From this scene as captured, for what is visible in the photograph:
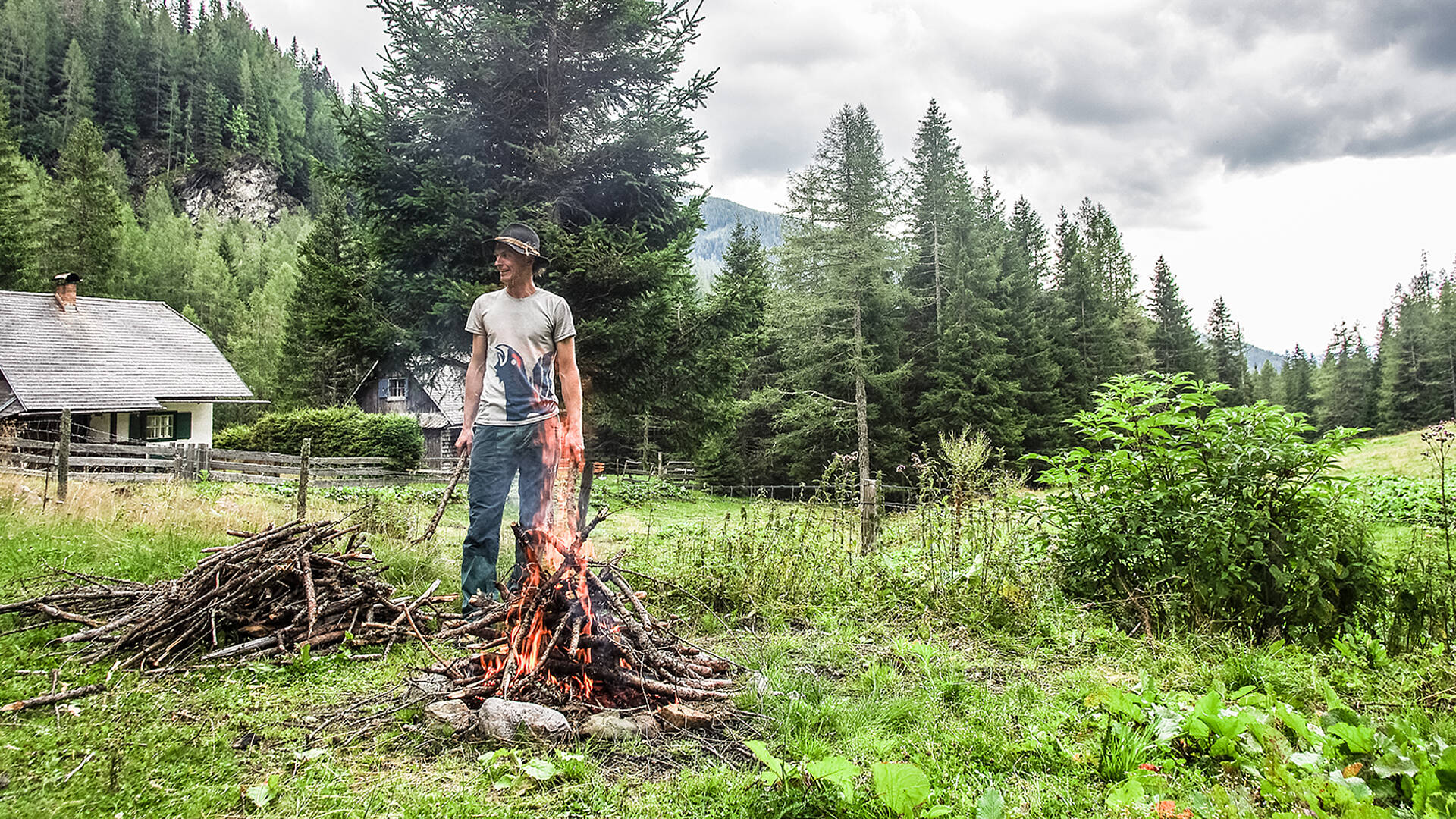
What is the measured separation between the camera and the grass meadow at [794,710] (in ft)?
7.55

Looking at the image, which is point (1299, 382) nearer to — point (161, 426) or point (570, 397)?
point (570, 397)

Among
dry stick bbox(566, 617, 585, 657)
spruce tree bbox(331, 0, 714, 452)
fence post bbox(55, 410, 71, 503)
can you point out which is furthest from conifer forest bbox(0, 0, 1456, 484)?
dry stick bbox(566, 617, 585, 657)

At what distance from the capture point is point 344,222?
2786 cm

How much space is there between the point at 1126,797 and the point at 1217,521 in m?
2.83

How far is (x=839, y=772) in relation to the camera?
216cm

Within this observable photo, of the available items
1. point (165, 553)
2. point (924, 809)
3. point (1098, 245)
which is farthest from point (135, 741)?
point (1098, 245)

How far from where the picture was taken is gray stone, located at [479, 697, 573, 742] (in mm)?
2838

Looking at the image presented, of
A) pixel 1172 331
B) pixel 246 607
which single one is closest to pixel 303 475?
pixel 246 607

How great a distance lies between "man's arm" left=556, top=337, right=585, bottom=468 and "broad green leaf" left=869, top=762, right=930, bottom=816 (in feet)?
9.46

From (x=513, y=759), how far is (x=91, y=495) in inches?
364

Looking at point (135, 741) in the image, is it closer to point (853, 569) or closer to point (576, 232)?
point (853, 569)

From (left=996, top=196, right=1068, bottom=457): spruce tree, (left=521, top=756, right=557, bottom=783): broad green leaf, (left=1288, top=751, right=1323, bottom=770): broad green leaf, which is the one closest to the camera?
(left=1288, top=751, right=1323, bottom=770): broad green leaf

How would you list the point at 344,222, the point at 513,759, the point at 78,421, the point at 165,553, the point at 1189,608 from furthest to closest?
1. the point at 344,222
2. the point at 78,421
3. the point at 165,553
4. the point at 1189,608
5. the point at 513,759

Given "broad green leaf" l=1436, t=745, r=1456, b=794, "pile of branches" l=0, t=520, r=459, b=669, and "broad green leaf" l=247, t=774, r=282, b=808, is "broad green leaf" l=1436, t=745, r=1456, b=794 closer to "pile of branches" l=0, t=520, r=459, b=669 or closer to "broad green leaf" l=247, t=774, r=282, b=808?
"broad green leaf" l=247, t=774, r=282, b=808
